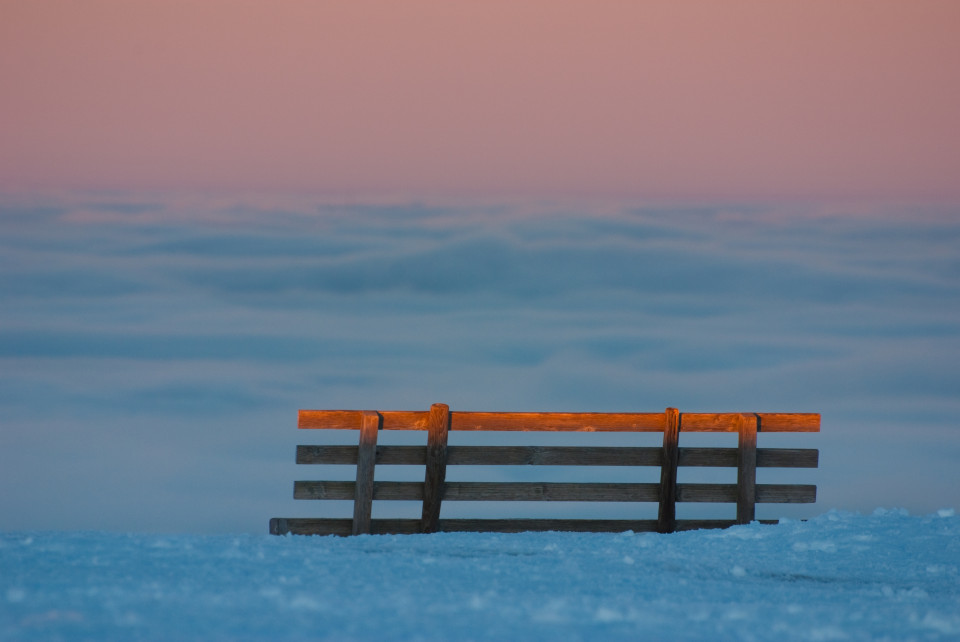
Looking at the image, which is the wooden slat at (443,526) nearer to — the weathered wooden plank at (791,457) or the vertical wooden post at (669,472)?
the vertical wooden post at (669,472)

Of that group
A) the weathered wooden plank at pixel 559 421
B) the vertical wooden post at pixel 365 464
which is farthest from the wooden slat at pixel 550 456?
the vertical wooden post at pixel 365 464

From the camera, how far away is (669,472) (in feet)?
41.6

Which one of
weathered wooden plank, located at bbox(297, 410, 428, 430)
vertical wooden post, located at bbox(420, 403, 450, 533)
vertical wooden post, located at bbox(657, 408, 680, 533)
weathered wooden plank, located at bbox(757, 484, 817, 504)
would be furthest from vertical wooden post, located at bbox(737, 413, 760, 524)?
weathered wooden plank, located at bbox(297, 410, 428, 430)

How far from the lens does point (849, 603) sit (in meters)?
8.32

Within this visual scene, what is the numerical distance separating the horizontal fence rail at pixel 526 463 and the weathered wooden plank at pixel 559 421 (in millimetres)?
12

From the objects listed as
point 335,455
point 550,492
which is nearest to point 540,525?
point 550,492

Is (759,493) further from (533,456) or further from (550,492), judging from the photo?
(533,456)

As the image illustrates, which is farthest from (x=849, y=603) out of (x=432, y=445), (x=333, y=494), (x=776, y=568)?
(x=333, y=494)

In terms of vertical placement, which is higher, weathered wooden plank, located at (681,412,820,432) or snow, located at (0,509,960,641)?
weathered wooden plank, located at (681,412,820,432)

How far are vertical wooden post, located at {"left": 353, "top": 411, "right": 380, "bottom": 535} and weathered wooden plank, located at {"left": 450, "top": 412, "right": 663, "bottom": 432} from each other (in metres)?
0.95

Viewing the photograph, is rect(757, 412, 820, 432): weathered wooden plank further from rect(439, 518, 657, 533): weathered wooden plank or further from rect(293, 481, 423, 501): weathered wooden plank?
rect(293, 481, 423, 501): weathered wooden plank

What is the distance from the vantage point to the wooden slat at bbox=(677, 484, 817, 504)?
12797mm

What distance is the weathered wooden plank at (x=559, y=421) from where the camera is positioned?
12438 mm

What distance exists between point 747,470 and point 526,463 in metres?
2.82
